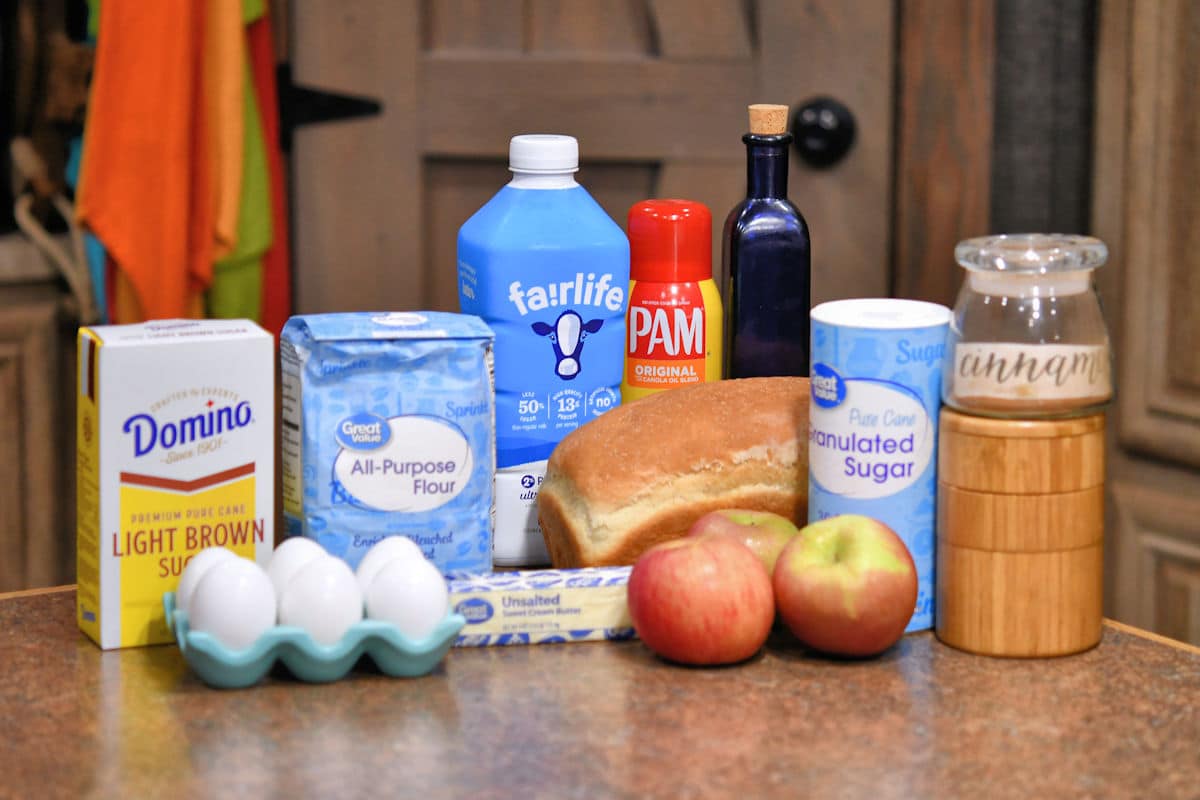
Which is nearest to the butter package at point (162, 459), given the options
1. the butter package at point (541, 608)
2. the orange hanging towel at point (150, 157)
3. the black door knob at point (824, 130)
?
the butter package at point (541, 608)

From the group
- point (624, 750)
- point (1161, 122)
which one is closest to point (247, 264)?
point (1161, 122)

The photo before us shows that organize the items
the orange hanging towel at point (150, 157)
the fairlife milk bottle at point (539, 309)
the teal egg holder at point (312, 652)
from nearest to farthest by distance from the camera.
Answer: the teal egg holder at point (312, 652) → the fairlife milk bottle at point (539, 309) → the orange hanging towel at point (150, 157)

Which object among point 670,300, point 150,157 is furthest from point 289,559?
point 150,157

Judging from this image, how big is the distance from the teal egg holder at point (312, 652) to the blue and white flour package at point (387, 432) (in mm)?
112

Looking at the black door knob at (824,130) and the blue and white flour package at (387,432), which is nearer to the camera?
the blue and white flour package at (387,432)

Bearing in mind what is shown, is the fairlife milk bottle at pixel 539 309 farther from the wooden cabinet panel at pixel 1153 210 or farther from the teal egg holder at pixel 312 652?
the wooden cabinet panel at pixel 1153 210

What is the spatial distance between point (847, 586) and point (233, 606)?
0.39 meters

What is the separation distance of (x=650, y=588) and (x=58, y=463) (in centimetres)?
145

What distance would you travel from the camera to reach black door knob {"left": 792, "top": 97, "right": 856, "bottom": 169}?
2.13 m

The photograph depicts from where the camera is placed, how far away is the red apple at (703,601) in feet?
3.24

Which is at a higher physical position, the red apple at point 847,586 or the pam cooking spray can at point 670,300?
the pam cooking spray can at point 670,300

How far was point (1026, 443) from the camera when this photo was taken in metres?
1.00

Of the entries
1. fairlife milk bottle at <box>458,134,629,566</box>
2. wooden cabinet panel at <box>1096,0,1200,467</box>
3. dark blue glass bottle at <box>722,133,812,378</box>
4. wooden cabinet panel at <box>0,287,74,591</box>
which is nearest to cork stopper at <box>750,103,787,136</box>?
dark blue glass bottle at <box>722,133,812,378</box>

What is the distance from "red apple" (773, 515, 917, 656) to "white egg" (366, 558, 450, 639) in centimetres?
23
